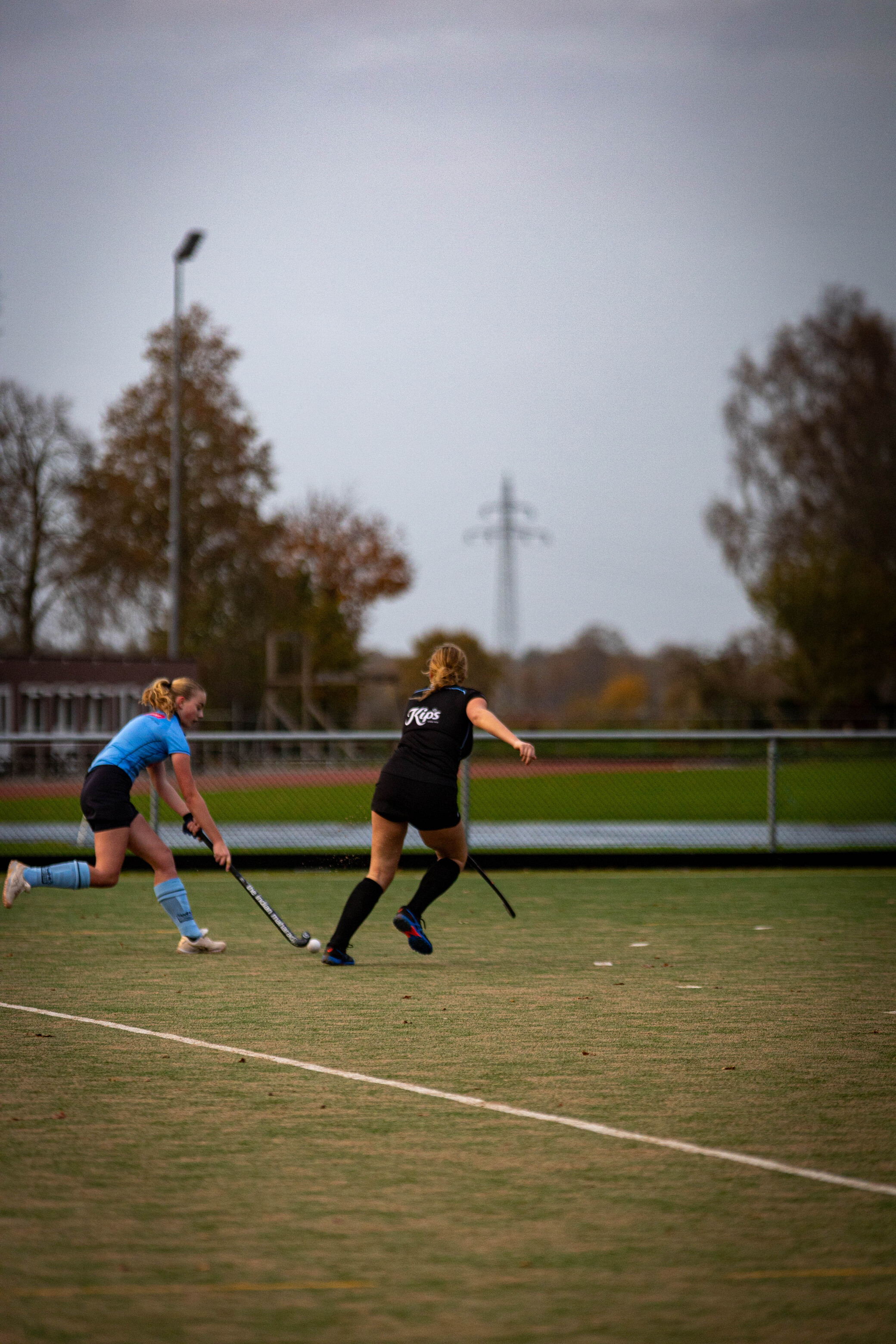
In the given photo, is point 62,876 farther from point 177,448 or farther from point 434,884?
point 177,448

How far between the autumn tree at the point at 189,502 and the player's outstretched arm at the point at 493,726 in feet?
124

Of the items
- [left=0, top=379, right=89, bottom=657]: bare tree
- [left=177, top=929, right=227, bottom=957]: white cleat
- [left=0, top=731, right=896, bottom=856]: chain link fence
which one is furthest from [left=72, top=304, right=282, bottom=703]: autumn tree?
[left=177, top=929, right=227, bottom=957]: white cleat

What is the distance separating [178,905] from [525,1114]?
4466 millimetres

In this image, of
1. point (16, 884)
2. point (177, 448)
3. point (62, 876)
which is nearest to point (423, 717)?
point (62, 876)

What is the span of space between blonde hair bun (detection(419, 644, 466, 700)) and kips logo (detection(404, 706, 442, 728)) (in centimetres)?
8

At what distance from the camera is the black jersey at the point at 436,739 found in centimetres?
915

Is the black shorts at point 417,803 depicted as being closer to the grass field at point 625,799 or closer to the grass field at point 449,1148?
the grass field at point 449,1148

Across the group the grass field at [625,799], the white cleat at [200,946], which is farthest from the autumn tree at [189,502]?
the white cleat at [200,946]

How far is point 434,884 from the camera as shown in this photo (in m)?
9.47

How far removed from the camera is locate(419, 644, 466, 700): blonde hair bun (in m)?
9.31

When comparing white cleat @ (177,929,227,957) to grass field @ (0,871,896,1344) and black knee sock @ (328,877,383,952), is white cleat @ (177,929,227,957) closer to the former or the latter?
grass field @ (0,871,896,1344)

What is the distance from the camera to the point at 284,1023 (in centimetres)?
760

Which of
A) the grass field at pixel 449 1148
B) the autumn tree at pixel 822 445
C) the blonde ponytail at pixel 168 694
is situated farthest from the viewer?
the autumn tree at pixel 822 445

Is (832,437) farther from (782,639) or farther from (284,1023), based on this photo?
(284,1023)
